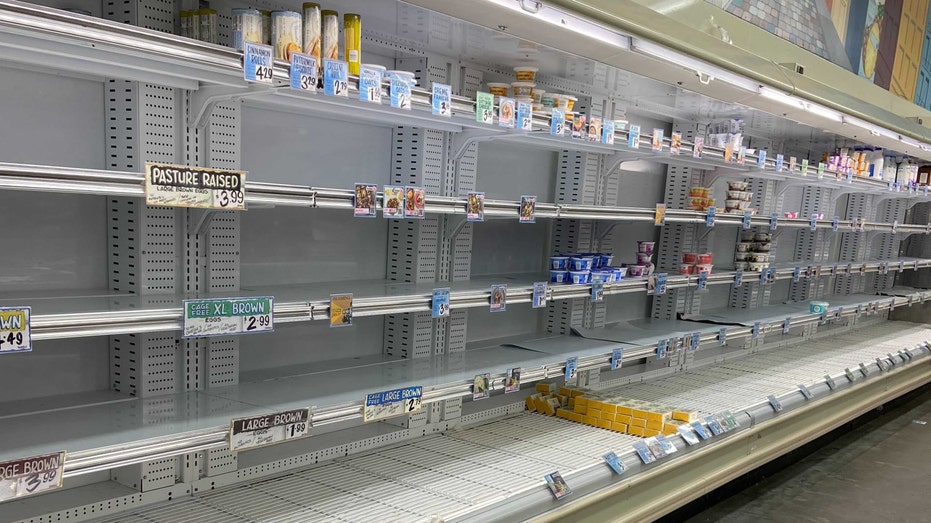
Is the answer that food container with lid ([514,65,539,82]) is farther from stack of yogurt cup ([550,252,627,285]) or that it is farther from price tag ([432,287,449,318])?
price tag ([432,287,449,318])

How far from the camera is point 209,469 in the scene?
227cm

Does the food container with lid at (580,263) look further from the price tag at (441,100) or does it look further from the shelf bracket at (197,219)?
the shelf bracket at (197,219)

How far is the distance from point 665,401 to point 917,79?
15.2 ft

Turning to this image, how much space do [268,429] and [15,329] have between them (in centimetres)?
69

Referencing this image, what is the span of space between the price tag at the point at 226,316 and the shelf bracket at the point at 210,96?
56 cm

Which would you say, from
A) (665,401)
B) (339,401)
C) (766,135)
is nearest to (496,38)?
(339,401)

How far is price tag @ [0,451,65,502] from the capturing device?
1.44 m

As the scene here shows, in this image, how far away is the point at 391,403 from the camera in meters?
2.27

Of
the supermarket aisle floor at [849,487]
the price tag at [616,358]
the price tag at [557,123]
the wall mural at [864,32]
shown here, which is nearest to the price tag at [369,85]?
the price tag at [557,123]

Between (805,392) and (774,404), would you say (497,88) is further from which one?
(805,392)

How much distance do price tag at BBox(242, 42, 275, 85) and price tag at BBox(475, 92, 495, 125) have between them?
81 centimetres

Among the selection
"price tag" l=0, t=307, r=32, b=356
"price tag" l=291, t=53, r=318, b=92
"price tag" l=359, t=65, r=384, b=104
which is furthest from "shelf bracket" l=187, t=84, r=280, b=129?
"price tag" l=0, t=307, r=32, b=356

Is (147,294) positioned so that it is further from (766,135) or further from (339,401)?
(766,135)

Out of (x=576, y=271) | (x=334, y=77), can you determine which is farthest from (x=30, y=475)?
(x=576, y=271)
